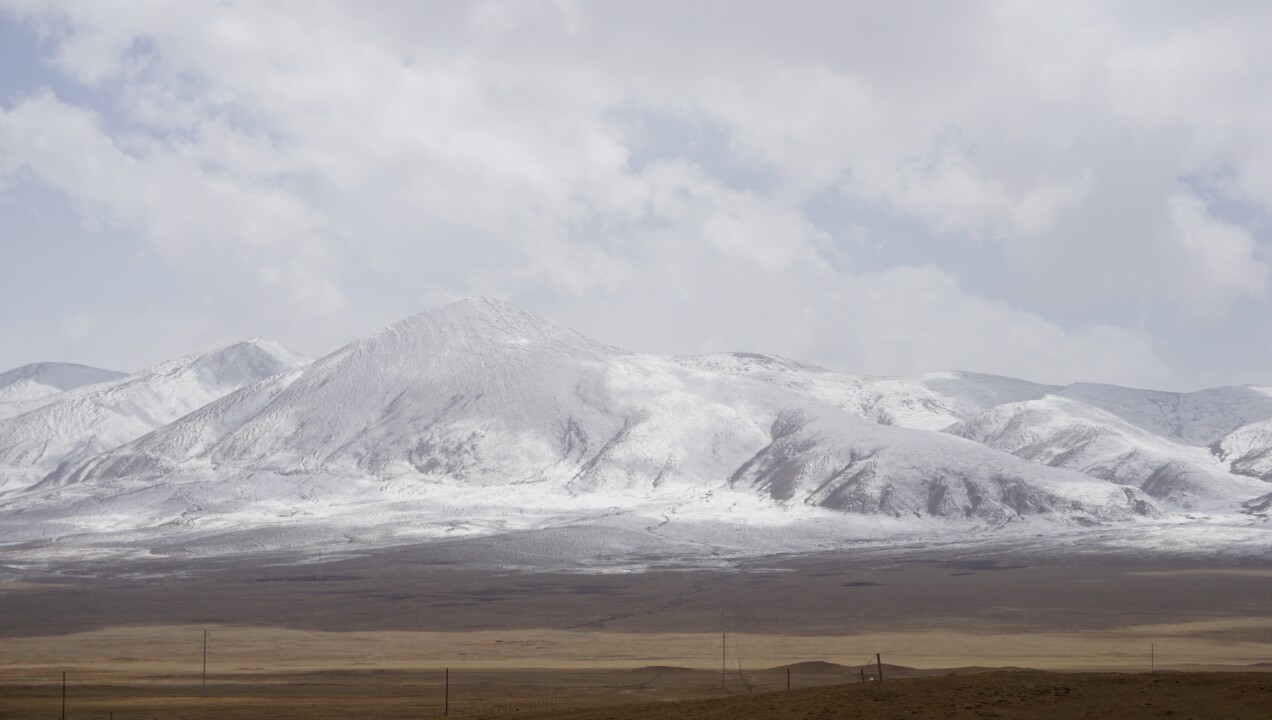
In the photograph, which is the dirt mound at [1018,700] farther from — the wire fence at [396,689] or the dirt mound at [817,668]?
the dirt mound at [817,668]

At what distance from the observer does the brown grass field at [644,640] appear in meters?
39.9

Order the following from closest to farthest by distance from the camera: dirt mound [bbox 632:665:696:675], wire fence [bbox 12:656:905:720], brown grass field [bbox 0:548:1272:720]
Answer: brown grass field [bbox 0:548:1272:720], wire fence [bbox 12:656:905:720], dirt mound [bbox 632:665:696:675]

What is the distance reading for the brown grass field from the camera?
131 ft

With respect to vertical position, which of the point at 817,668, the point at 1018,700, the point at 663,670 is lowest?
the point at 663,670

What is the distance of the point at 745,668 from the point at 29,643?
198ft

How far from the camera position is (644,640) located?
338ft

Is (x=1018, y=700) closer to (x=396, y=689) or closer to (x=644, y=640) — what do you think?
(x=396, y=689)

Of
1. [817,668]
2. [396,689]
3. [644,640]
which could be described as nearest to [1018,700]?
[817,668]

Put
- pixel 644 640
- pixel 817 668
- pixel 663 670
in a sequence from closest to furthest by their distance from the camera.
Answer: pixel 817 668 → pixel 663 670 → pixel 644 640

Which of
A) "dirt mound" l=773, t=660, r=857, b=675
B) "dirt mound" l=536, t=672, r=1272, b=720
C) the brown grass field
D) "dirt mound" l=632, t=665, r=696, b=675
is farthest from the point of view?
"dirt mound" l=632, t=665, r=696, b=675

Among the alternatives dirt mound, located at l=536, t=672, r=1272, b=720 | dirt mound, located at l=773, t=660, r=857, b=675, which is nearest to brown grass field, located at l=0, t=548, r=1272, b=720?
dirt mound, located at l=536, t=672, r=1272, b=720

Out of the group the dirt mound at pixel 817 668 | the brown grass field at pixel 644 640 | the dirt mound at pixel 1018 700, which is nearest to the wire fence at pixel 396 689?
the dirt mound at pixel 817 668

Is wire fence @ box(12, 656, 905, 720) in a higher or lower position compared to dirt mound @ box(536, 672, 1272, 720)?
lower

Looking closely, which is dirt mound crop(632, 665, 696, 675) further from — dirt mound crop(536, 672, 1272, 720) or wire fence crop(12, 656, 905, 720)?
dirt mound crop(536, 672, 1272, 720)
